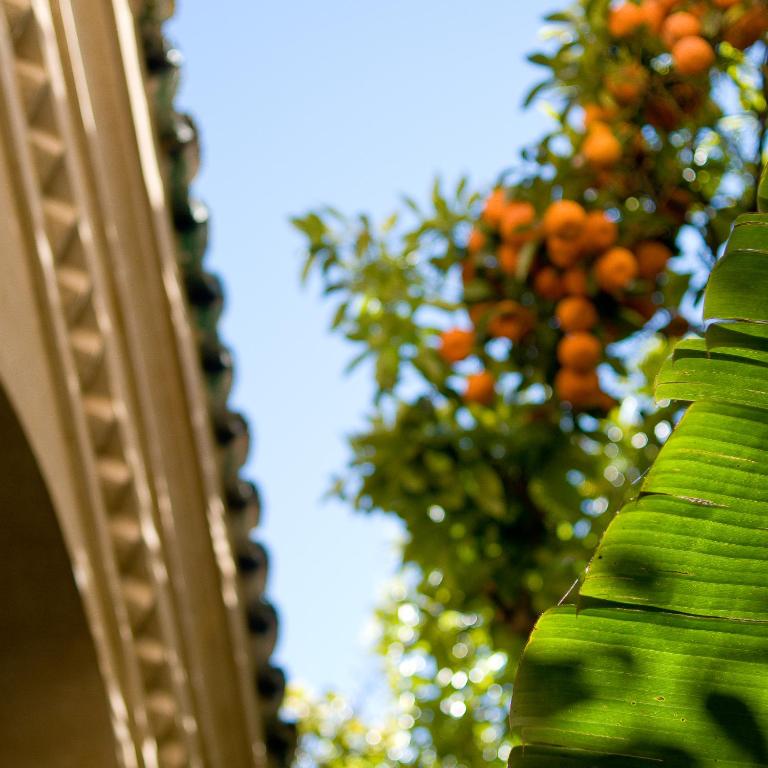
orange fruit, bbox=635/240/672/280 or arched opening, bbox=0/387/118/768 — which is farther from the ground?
orange fruit, bbox=635/240/672/280

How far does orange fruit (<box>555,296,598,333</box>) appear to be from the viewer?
143 inches

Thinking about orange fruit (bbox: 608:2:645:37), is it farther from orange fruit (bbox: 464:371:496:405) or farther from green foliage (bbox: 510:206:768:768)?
green foliage (bbox: 510:206:768:768)

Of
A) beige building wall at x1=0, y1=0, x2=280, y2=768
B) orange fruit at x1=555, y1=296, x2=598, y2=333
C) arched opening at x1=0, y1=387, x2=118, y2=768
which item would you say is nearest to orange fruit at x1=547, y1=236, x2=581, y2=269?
orange fruit at x1=555, y1=296, x2=598, y2=333

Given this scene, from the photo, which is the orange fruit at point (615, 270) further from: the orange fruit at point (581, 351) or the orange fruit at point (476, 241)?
the orange fruit at point (476, 241)

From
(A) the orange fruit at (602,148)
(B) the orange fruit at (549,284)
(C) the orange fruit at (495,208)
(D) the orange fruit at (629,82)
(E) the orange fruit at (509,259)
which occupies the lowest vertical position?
(B) the orange fruit at (549,284)

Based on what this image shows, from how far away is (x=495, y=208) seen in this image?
3945 mm

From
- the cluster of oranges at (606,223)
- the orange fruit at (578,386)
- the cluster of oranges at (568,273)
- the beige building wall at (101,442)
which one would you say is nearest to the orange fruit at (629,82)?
the cluster of oranges at (606,223)

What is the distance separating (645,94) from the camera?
148 inches

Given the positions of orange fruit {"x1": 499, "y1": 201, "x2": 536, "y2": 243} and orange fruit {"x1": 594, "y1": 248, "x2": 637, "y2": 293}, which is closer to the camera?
orange fruit {"x1": 594, "y1": 248, "x2": 637, "y2": 293}

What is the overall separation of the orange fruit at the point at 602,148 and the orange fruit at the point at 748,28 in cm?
45

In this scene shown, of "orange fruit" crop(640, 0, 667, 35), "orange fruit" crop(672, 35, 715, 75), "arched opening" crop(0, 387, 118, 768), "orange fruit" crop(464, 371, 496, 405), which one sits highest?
"orange fruit" crop(640, 0, 667, 35)

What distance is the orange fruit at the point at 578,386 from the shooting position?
371 centimetres

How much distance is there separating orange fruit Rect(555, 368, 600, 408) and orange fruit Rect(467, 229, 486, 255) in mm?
521

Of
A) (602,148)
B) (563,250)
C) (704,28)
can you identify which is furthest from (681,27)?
(563,250)
